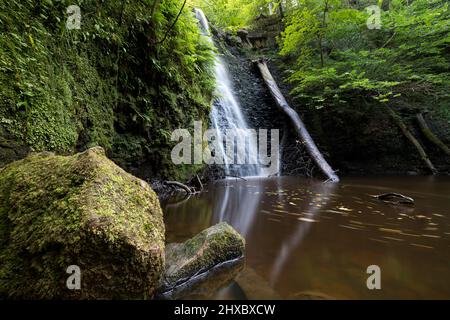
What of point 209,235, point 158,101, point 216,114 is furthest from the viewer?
point 216,114

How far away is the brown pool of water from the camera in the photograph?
1.77m

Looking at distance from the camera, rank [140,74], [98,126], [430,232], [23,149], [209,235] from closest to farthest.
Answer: [209,235] < [23,149] < [430,232] < [98,126] < [140,74]

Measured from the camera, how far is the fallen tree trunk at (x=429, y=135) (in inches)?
383

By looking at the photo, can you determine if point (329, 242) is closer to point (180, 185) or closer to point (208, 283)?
point (208, 283)

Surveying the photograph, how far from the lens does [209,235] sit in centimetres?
219

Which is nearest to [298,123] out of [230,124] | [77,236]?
[230,124]

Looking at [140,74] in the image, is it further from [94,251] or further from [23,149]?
[94,251]

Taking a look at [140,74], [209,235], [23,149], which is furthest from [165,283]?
[140,74]

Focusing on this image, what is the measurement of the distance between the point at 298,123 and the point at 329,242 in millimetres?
8265

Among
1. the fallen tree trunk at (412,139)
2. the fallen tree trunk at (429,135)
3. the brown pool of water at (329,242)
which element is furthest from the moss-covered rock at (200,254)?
the fallen tree trunk at (429,135)

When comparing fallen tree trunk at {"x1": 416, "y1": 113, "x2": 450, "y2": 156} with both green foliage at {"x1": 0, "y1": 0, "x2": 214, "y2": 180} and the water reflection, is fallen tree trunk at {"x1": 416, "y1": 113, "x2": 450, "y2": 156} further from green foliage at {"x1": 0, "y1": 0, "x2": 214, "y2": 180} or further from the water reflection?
green foliage at {"x1": 0, "y1": 0, "x2": 214, "y2": 180}

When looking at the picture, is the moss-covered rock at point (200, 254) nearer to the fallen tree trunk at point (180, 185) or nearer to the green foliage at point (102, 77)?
the green foliage at point (102, 77)
